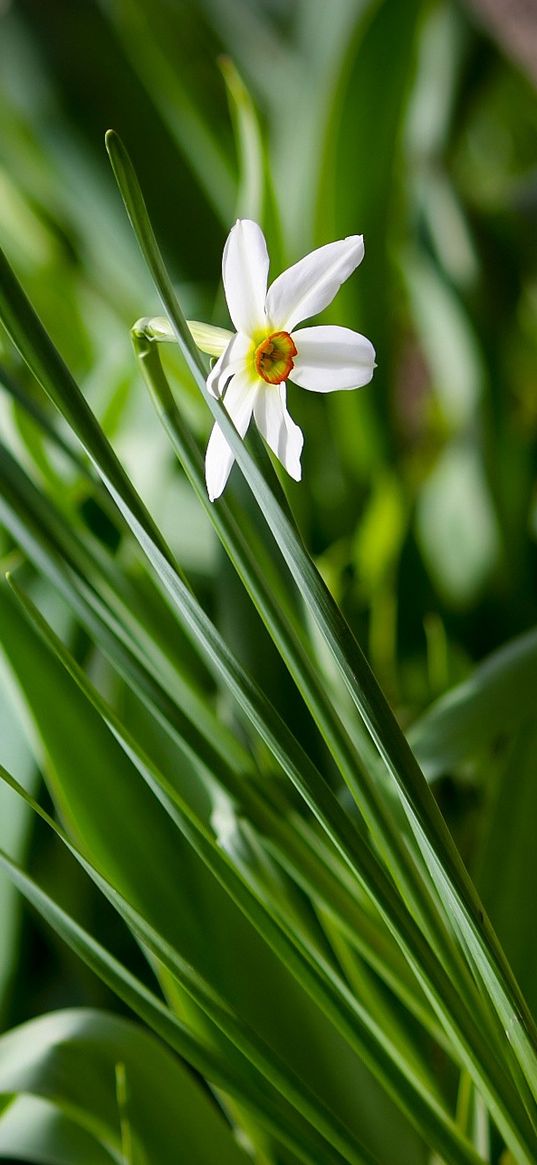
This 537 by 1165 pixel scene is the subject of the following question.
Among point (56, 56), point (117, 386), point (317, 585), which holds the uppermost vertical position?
point (56, 56)

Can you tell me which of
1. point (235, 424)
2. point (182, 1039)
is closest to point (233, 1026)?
point (182, 1039)

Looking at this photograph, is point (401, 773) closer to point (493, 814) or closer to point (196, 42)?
point (493, 814)

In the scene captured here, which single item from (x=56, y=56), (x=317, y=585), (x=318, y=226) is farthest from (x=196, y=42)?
(x=317, y=585)

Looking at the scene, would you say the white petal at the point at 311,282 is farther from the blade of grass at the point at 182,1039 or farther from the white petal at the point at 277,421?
the blade of grass at the point at 182,1039

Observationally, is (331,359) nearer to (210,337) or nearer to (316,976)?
(210,337)

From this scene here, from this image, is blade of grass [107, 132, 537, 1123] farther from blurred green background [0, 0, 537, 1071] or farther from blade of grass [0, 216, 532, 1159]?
blurred green background [0, 0, 537, 1071]

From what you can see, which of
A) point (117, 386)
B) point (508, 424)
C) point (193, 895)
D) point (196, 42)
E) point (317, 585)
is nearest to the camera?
point (317, 585)

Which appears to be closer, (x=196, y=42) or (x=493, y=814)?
(x=493, y=814)

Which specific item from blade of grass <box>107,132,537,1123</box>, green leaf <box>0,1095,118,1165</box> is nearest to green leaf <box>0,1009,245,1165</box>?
green leaf <box>0,1095,118,1165</box>
